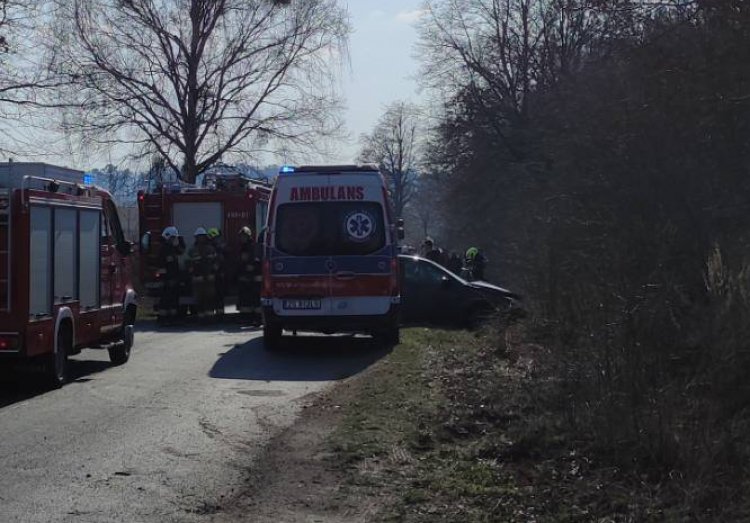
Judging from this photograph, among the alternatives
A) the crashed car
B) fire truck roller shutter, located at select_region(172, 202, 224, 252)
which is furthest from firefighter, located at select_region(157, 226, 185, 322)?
the crashed car

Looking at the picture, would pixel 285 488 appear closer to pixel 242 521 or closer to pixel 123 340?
pixel 242 521

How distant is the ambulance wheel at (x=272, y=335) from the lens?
51.0ft

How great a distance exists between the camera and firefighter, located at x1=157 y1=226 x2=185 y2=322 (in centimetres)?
2061

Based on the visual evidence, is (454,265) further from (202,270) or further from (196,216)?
(202,270)

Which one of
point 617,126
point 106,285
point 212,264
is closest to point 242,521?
point 106,285

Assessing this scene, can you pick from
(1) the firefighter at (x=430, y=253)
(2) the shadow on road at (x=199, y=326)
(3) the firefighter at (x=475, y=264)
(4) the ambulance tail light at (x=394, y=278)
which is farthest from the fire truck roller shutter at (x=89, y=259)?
(3) the firefighter at (x=475, y=264)

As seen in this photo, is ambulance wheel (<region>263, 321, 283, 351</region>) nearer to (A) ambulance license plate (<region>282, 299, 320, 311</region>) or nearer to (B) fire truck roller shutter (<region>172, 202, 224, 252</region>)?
(A) ambulance license plate (<region>282, 299, 320, 311</region>)

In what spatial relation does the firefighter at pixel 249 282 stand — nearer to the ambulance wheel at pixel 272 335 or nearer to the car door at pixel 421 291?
the car door at pixel 421 291

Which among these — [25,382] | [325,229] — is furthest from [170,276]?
[25,382]

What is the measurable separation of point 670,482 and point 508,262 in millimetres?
9319

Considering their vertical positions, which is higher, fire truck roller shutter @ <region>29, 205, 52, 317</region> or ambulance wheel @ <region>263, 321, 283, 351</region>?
fire truck roller shutter @ <region>29, 205, 52, 317</region>

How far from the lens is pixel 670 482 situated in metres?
6.20

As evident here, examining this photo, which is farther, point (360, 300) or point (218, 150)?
point (218, 150)

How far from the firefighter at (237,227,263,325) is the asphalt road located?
164 inches
